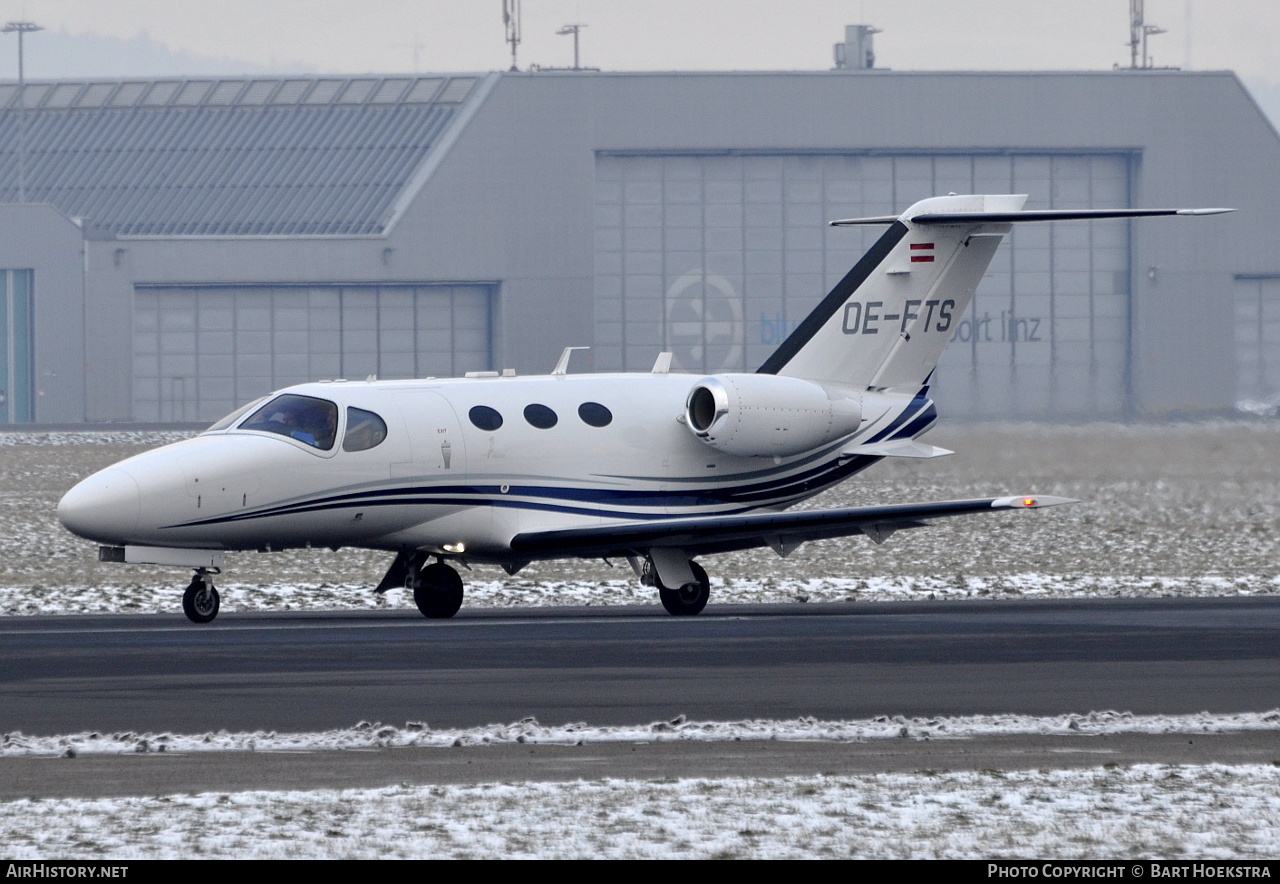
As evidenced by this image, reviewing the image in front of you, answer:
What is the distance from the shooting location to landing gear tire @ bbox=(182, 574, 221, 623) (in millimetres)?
19812

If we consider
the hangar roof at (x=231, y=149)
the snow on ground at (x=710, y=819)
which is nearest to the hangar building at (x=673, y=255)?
the hangar roof at (x=231, y=149)

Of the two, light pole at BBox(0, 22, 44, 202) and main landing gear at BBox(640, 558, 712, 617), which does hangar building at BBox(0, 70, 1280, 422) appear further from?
main landing gear at BBox(640, 558, 712, 617)

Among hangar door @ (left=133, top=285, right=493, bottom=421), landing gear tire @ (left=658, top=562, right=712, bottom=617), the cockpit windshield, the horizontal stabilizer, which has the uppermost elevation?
hangar door @ (left=133, top=285, right=493, bottom=421)

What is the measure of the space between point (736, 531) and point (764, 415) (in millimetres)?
2146

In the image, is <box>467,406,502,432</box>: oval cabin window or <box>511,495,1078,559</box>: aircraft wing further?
<box>467,406,502,432</box>: oval cabin window

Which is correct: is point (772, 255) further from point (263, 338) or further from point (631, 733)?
point (631, 733)

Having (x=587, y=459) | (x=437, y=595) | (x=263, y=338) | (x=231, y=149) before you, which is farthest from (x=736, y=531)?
(x=231, y=149)

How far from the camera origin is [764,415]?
22.1 m

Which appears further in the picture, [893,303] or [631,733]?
[893,303]

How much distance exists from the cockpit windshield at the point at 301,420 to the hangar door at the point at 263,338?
189 ft

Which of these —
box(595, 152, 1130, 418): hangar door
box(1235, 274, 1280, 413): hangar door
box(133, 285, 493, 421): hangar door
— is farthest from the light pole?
box(1235, 274, 1280, 413): hangar door

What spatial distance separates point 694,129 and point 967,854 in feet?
230

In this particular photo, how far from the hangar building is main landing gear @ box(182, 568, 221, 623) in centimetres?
5696

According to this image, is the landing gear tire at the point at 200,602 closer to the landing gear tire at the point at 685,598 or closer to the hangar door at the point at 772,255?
the landing gear tire at the point at 685,598
